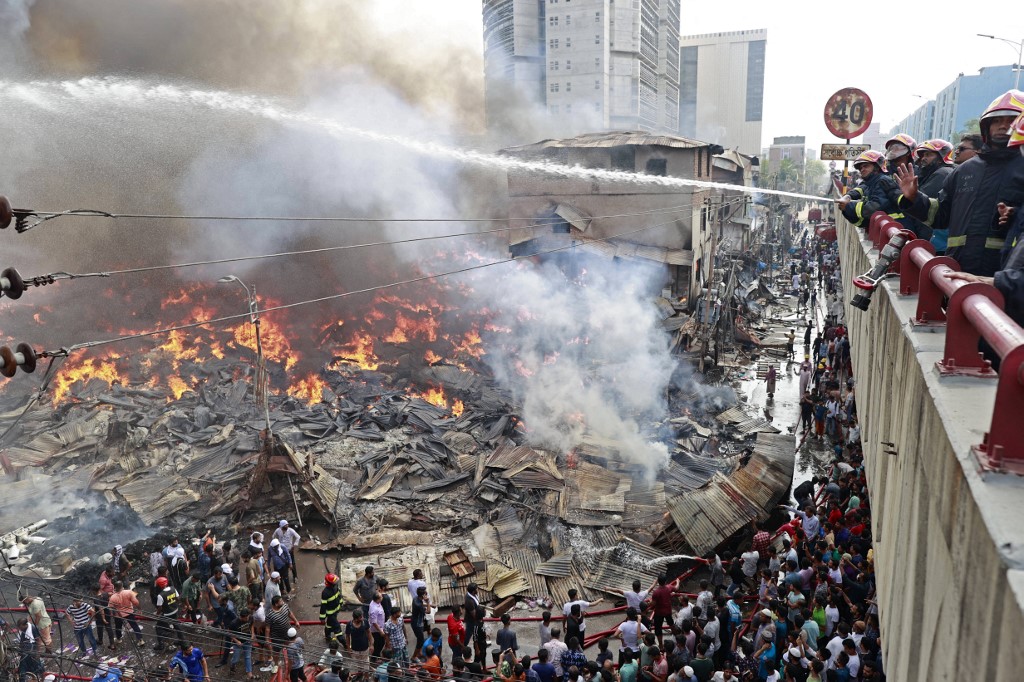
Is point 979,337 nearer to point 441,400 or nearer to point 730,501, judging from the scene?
point 730,501

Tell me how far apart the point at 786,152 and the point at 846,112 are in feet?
284

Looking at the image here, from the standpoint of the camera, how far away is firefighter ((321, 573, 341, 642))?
9.69 metres

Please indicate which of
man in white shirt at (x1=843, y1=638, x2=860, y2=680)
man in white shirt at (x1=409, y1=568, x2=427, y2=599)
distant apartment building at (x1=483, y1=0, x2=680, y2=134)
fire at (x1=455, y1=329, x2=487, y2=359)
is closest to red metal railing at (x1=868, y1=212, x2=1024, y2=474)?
man in white shirt at (x1=843, y1=638, x2=860, y2=680)

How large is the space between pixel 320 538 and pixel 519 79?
57238 millimetres

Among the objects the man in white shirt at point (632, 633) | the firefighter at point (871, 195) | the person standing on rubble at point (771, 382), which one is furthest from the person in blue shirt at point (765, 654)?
the person standing on rubble at point (771, 382)

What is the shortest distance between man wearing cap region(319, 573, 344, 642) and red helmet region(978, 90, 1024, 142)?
894 centimetres

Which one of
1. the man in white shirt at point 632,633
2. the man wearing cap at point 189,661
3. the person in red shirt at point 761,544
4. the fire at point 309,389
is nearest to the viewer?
the man wearing cap at point 189,661

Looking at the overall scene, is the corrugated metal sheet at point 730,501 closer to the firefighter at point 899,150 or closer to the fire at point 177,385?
the firefighter at point 899,150

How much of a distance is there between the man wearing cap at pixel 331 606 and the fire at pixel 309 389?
10518mm

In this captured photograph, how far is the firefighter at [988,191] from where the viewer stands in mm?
4262

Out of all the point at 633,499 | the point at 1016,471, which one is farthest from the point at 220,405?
the point at 1016,471

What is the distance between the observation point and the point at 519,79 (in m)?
63.2

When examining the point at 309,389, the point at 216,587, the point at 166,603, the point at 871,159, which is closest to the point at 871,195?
the point at 871,159

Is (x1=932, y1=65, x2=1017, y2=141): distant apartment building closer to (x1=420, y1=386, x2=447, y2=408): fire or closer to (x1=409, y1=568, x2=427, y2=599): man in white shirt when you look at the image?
(x1=420, y1=386, x2=447, y2=408): fire
